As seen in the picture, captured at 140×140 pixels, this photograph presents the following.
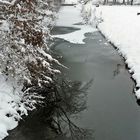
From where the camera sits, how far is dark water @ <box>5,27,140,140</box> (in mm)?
9758

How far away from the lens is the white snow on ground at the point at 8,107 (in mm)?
9617

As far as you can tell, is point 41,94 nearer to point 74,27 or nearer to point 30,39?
point 30,39

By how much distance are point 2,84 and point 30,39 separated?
5.68 feet

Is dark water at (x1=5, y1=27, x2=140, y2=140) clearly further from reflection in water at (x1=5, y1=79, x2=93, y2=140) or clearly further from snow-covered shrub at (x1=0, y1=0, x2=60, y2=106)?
snow-covered shrub at (x1=0, y1=0, x2=60, y2=106)

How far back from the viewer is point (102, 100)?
12.3 metres

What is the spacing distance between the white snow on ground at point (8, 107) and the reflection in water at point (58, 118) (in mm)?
220

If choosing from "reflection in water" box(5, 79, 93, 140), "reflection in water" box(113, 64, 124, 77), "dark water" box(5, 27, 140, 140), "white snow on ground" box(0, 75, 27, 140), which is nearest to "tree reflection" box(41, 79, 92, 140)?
"reflection in water" box(5, 79, 93, 140)

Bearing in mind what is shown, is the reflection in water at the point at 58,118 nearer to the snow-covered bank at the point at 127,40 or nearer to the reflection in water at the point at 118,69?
the snow-covered bank at the point at 127,40

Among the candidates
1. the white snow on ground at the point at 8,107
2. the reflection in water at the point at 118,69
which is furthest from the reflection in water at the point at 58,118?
the reflection in water at the point at 118,69

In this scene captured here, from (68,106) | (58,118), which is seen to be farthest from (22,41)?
(68,106)

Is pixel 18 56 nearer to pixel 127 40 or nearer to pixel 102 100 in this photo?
pixel 102 100

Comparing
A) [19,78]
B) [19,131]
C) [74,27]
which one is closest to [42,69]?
[19,78]

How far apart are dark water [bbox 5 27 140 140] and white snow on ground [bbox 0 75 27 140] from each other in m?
0.23

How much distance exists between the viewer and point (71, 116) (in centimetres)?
1098
